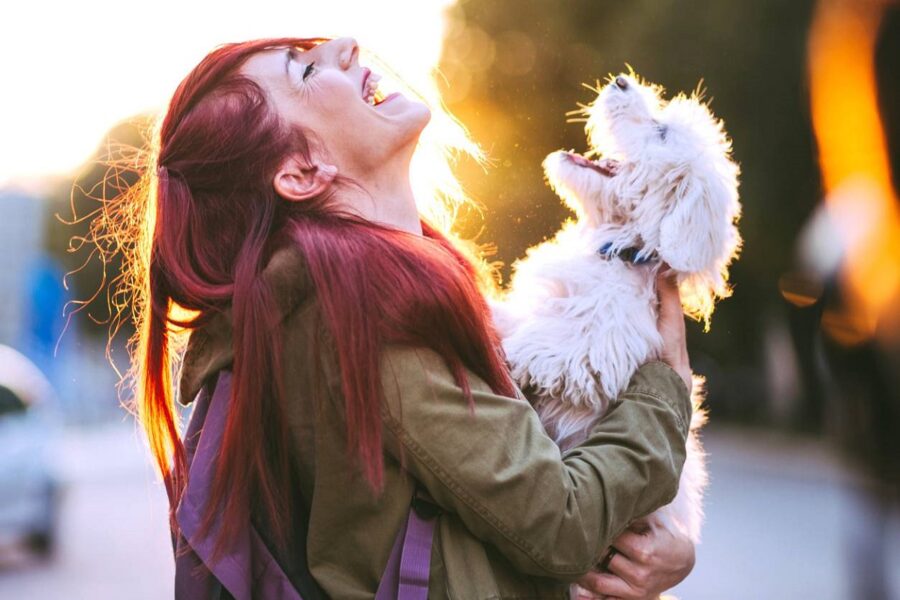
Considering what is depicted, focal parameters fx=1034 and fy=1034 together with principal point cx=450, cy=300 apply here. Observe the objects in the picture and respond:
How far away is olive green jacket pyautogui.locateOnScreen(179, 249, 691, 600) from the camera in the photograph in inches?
75.2

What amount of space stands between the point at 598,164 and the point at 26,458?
7.53 metres

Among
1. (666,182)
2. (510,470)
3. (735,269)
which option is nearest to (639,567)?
(510,470)

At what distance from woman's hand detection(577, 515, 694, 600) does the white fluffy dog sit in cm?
10

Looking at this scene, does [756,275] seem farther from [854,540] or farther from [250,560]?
[250,560]

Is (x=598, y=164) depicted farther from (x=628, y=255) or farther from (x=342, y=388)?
(x=342, y=388)

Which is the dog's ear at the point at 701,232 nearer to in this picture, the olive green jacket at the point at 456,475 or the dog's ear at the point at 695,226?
the dog's ear at the point at 695,226

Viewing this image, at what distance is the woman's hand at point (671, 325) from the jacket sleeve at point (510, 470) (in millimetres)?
383

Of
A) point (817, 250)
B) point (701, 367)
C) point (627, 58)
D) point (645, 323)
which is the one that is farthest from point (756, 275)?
point (645, 323)

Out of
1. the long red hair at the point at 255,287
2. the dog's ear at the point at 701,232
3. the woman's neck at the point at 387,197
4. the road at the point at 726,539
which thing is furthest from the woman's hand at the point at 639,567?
the road at the point at 726,539

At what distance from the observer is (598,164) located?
2832 millimetres

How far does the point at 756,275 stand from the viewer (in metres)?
15.9

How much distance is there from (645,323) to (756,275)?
1402cm

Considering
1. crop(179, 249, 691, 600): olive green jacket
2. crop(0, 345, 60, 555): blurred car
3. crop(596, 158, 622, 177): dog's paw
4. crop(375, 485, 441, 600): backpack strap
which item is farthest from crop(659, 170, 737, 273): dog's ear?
crop(0, 345, 60, 555): blurred car

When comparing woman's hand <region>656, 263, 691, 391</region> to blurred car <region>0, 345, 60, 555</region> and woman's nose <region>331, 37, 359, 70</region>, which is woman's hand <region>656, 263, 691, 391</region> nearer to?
woman's nose <region>331, 37, 359, 70</region>
